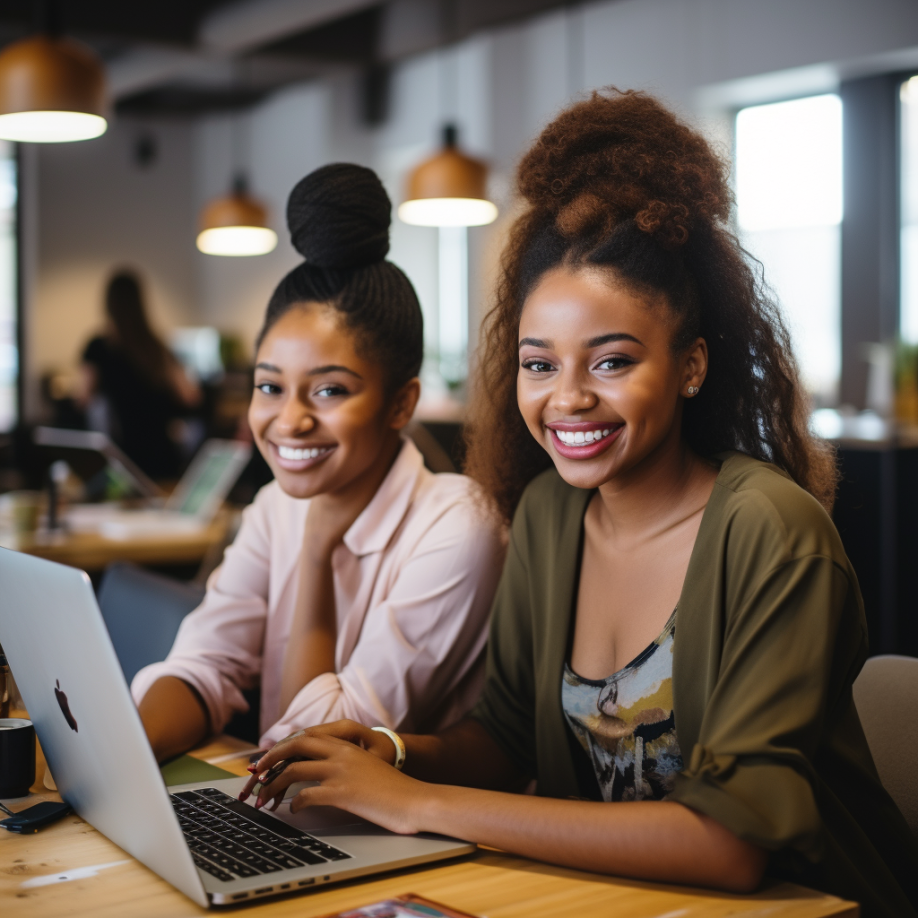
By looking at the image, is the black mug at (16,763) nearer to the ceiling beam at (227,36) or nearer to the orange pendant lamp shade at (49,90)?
the orange pendant lamp shade at (49,90)

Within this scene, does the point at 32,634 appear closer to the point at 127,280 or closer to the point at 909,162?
the point at 127,280

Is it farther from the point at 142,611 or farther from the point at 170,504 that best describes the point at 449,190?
the point at 142,611

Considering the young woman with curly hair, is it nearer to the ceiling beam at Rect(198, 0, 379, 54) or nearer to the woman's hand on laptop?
the woman's hand on laptop

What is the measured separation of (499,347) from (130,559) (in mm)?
2082

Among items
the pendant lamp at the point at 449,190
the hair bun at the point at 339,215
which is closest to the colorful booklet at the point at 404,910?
the hair bun at the point at 339,215

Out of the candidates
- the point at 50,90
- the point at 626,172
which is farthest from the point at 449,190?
the point at 626,172

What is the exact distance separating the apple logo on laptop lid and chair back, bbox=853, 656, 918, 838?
892 millimetres

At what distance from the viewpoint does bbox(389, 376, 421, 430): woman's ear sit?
1.56 m

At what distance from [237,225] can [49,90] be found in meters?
2.72

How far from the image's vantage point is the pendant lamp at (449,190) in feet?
14.0

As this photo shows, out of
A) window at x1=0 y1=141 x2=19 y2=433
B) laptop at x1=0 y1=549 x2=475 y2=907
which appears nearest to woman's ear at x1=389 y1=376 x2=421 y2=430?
laptop at x1=0 y1=549 x2=475 y2=907

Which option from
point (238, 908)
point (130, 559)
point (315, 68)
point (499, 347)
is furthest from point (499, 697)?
point (315, 68)

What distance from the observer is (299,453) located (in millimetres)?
1491

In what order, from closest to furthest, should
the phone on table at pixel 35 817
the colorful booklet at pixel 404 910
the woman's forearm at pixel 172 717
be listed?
the colorful booklet at pixel 404 910 → the phone on table at pixel 35 817 → the woman's forearm at pixel 172 717
